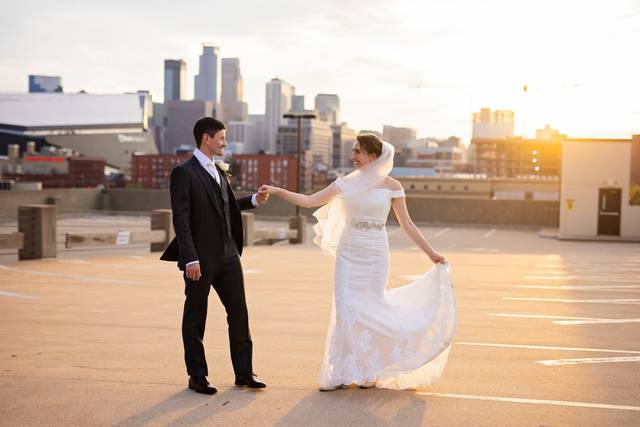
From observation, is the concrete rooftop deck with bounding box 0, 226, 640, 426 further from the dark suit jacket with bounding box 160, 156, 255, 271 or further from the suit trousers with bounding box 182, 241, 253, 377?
the dark suit jacket with bounding box 160, 156, 255, 271

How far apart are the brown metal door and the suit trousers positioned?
100 ft

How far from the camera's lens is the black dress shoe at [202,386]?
18.6 ft

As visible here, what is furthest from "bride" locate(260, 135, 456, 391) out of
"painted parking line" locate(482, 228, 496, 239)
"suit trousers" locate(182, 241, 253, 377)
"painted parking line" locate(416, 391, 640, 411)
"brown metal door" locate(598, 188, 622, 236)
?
"brown metal door" locate(598, 188, 622, 236)

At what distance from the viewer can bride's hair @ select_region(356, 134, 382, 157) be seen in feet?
20.1

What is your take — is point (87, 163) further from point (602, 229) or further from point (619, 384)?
point (619, 384)

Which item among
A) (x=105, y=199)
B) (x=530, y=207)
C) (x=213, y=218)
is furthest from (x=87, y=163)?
(x=213, y=218)

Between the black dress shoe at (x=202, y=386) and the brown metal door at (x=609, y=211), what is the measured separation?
3090cm

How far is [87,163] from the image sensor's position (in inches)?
4439

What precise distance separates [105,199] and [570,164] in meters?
27.6

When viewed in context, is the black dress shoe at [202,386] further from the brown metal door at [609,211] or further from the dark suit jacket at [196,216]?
the brown metal door at [609,211]

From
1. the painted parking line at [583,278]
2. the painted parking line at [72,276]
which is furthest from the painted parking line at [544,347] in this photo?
the painted parking line at [583,278]

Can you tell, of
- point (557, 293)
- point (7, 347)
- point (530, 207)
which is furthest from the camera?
point (530, 207)

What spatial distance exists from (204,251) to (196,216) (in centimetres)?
27

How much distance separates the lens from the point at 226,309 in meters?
5.87
